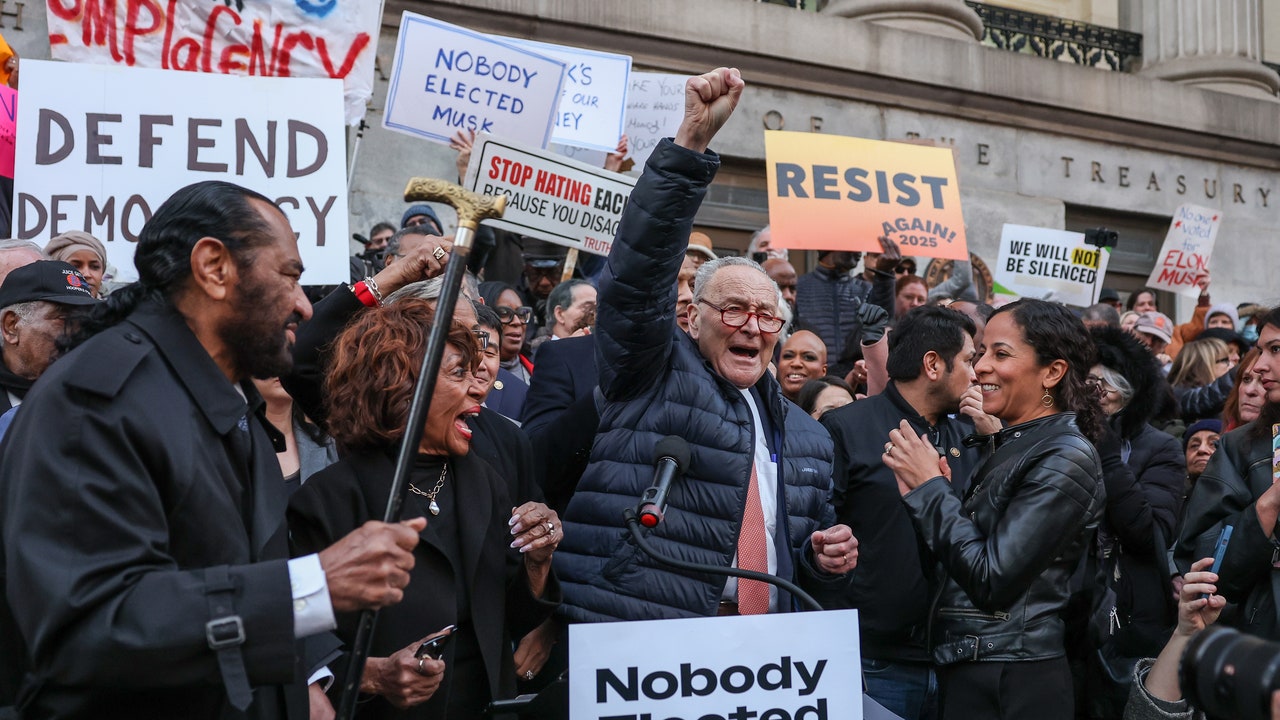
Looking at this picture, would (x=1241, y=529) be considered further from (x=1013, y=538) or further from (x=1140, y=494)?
(x=1013, y=538)

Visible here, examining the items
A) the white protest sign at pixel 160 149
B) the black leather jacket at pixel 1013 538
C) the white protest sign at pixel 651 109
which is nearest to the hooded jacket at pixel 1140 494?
the black leather jacket at pixel 1013 538

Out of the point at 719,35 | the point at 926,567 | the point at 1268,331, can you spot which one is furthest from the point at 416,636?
the point at 719,35

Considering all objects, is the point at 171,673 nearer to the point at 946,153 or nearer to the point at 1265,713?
the point at 1265,713

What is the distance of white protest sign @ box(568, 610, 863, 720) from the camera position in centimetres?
316

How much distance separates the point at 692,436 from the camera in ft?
12.8

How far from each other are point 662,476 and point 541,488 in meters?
1.06

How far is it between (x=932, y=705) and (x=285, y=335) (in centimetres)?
284

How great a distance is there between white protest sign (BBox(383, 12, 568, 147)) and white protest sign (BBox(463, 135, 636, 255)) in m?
0.73

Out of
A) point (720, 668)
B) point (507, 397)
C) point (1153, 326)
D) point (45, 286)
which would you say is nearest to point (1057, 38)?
point (1153, 326)

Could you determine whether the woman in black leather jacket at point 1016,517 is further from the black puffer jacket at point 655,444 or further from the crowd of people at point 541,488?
the black puffer jacket at point 655,444

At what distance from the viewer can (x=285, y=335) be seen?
276 centimetres

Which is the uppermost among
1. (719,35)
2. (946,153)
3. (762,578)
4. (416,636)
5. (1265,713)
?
(719,35)

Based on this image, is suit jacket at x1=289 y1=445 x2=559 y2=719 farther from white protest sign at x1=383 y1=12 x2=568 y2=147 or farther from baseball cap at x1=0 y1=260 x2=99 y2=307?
white protest sign at x1=383 y1=12 x2=568 y2=147

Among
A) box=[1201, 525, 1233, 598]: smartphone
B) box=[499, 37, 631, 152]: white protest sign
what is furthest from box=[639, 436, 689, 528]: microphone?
box=[499, 37, 631, 152]: white protest sign
